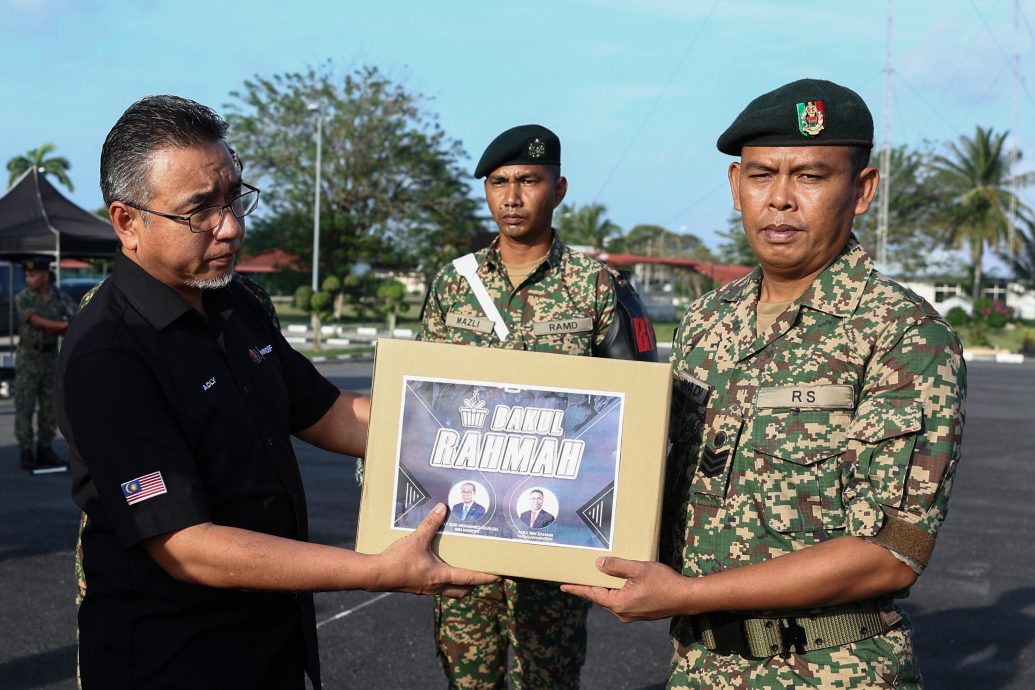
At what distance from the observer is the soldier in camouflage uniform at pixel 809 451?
6.38 feet

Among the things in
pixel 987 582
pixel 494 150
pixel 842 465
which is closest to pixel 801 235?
pixel 842 465

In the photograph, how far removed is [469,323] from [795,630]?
6.96 feet

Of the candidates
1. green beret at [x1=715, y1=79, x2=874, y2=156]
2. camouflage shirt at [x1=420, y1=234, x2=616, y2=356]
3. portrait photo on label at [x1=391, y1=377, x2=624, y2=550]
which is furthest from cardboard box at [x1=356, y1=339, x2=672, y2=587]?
camouflage shirt at [x1=420, y1=234, x2=616, y2=356]

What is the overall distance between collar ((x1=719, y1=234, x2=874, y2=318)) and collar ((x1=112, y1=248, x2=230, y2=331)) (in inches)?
54.2

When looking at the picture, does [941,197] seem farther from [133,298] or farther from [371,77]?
[133,298]

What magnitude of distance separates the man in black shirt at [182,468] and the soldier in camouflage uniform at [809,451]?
521 millimetres

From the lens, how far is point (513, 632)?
3561 mm

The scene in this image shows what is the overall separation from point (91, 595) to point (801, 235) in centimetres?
171

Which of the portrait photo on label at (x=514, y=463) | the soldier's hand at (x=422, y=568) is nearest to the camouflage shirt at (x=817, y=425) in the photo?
the portrait photo on label at (x=514, y=463)

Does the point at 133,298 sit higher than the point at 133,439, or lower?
higher

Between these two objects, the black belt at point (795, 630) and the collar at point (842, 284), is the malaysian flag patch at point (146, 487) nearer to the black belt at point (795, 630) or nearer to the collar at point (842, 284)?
the black belt at point (795, 630)

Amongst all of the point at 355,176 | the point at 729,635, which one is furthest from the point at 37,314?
the point at 355,176

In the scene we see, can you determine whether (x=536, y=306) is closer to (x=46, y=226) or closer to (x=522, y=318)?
(x=522, y=318)

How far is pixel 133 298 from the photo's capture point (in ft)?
7.38
